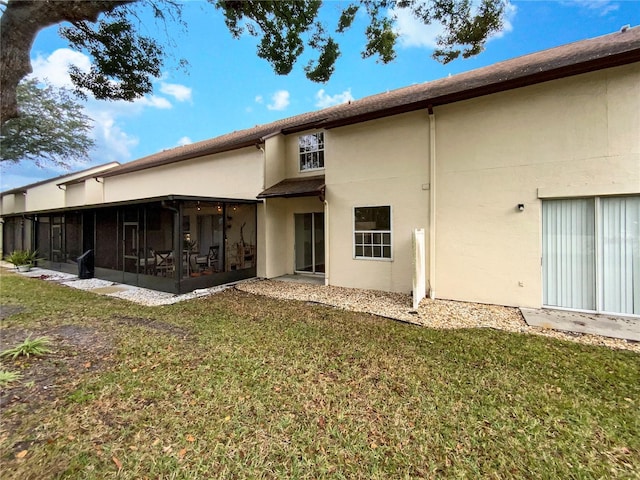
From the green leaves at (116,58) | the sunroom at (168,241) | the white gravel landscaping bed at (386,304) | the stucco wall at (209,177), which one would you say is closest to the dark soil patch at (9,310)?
the white gravel landscaping bed at (386,304)

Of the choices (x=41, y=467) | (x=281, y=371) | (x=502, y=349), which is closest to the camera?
(x=41, y=467)

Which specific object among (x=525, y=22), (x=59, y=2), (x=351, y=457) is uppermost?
(x=525, y=22)

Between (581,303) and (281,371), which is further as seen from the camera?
(581,303)

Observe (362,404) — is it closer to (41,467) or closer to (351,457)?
(351,457)

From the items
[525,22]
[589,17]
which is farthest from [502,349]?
[589,17]

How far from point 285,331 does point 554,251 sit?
256 inches

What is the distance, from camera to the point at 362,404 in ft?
11.3

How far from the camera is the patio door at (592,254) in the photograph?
20.5 ft

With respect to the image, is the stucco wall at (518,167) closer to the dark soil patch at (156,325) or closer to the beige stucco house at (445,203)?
the beige stucco house at (445,203)

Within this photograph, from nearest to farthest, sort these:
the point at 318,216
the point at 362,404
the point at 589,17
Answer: the point at 362,404, the point at 589,17, the point at 318,216

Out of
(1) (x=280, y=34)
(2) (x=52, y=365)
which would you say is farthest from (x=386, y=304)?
(1) (x=280, y=34)

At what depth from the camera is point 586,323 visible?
6.03m

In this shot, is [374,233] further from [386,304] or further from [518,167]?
[518,167]

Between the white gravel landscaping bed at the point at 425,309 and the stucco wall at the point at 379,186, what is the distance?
2.18 feet
